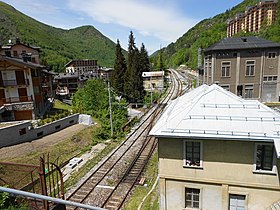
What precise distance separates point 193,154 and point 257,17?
116634mm

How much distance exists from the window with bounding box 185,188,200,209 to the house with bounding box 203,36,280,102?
24735 mm

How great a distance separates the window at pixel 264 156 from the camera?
34.4 ft

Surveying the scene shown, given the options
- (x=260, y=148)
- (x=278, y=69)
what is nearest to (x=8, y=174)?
(x=260, y=148)

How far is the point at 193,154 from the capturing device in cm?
1151

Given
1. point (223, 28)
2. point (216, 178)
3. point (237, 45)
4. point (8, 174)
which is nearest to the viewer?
point (216, 178)

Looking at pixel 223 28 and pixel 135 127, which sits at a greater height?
pixel 223 28

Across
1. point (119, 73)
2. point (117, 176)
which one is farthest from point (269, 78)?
point (119, 73)

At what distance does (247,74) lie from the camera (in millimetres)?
33312

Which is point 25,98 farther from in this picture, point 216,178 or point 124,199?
point 216,178

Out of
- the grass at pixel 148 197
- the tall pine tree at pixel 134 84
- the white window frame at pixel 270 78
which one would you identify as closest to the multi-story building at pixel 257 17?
the tall pine tree at pixel 134 84

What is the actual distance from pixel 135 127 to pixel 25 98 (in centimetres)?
1608

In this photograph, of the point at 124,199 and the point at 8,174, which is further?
the point at 8,174

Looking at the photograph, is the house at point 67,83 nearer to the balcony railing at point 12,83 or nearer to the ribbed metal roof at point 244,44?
the balcony railing at point 12,83

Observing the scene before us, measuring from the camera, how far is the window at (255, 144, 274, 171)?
34.4 ft
